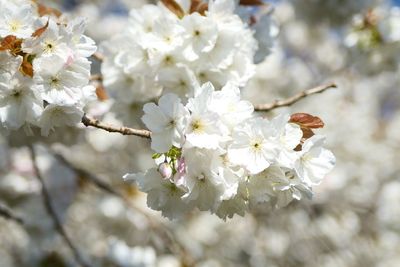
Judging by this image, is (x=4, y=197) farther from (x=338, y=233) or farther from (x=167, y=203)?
(x=338, y=233)

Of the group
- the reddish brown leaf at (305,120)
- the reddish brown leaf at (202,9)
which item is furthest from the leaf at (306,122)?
the reddish brown leaf at (202,9)

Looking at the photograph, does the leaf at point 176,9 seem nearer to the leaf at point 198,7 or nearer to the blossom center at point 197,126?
the leaf at point 198,7

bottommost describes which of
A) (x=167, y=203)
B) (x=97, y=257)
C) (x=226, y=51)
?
(x=97, y=257)

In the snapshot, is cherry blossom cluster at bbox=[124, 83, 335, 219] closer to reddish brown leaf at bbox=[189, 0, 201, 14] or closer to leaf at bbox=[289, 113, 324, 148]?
leaf at bbox=[289, 113, 324, 148]

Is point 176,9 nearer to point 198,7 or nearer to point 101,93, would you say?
point 198,7

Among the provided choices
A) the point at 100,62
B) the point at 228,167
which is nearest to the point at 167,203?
the point at 228,167

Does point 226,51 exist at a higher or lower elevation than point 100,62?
Result: higher

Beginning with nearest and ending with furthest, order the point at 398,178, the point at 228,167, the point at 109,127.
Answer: the point at 228,167, the point at 109,127, the point at 398,178
